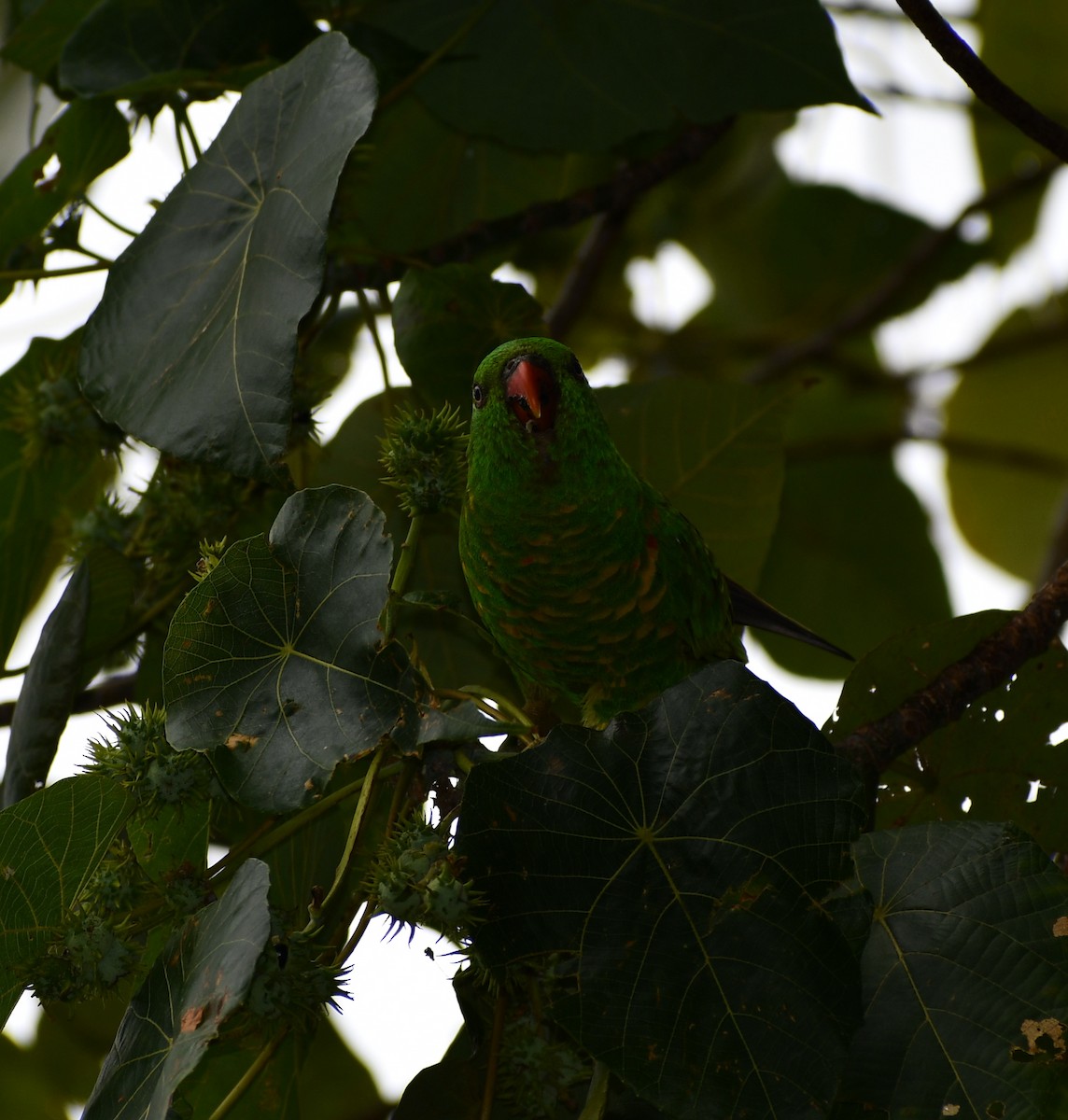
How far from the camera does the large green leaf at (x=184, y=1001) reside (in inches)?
48.1

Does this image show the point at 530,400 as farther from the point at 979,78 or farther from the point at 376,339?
the point at 979,78

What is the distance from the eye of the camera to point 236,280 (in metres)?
1.70

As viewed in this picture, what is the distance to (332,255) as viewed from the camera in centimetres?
215

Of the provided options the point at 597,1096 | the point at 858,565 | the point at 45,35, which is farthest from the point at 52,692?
the point at 858,565

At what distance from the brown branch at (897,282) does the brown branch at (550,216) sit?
0.88 meters

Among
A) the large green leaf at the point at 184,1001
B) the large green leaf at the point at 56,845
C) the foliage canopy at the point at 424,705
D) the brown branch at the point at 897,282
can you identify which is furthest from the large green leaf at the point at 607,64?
the large green leaf at the point at 184,1001

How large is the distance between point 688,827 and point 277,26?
1695 millimetres

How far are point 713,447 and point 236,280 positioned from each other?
1.10m

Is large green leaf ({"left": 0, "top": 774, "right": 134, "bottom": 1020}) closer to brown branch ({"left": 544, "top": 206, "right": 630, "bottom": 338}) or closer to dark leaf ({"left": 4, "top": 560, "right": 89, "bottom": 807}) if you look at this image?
dark leaf ({"left": 4, "top": 560, "right": 89, "bottom": 807})

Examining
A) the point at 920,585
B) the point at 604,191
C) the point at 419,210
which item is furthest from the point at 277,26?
the point at 920,585

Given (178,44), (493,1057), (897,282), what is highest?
(897,282)

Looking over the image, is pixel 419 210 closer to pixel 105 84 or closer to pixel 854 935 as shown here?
pixel 105 84

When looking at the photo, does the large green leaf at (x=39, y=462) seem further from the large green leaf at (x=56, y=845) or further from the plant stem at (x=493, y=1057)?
the plant stem at (x=493, y=1057)

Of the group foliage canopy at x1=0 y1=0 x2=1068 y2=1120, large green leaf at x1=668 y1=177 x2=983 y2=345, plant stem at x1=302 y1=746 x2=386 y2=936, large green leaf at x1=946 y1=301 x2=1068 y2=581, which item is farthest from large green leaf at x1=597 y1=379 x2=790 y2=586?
large green leaf at x1=946 y1=301 x2=1068 y2=581
